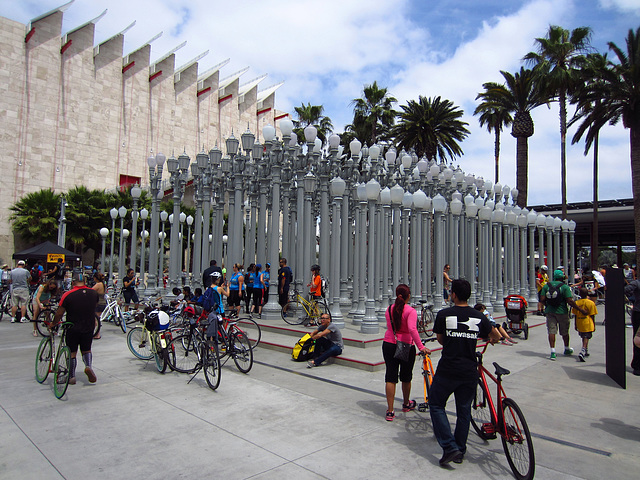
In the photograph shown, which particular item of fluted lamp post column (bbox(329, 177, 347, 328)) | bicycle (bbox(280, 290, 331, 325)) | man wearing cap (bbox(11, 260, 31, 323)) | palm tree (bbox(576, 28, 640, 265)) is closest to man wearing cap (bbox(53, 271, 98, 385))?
bicycle (bbox(280, 290, 331, 325))

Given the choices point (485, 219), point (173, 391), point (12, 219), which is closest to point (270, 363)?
point (173, 391)

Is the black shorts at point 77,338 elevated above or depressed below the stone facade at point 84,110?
below

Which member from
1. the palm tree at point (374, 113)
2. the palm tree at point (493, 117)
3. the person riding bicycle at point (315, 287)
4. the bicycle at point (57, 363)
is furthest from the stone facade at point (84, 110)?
the bicycle at point (57, 363)

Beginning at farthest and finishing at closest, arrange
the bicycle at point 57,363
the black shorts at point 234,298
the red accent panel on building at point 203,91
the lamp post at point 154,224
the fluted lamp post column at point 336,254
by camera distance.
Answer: the red accent panel on building at point 203,91 < the lamp post at point 154,224 < the black shorts at point 234,298 < the fluted lamp post column at point 336,254 < the bicycle at point 57,363

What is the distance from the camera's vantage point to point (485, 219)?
1614 cm

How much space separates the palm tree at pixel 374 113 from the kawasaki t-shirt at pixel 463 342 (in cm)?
3322

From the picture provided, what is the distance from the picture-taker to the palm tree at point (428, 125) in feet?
109

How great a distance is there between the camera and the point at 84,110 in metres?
47.5

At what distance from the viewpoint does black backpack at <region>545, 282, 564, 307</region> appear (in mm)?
9445

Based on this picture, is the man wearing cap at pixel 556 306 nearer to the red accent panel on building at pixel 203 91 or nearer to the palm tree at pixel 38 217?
the palm tree at pixel 38 217

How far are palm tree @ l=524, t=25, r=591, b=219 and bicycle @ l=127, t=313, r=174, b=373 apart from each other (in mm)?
27641

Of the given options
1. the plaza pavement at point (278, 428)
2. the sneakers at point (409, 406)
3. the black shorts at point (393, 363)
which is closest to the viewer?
the plaza pavement at point (278, 428)

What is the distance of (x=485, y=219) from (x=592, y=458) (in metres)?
12.4

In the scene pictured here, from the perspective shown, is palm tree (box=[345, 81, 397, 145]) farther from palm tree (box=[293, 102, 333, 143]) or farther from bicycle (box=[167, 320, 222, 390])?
bicycle (box=[167, 320, 222, 390])
